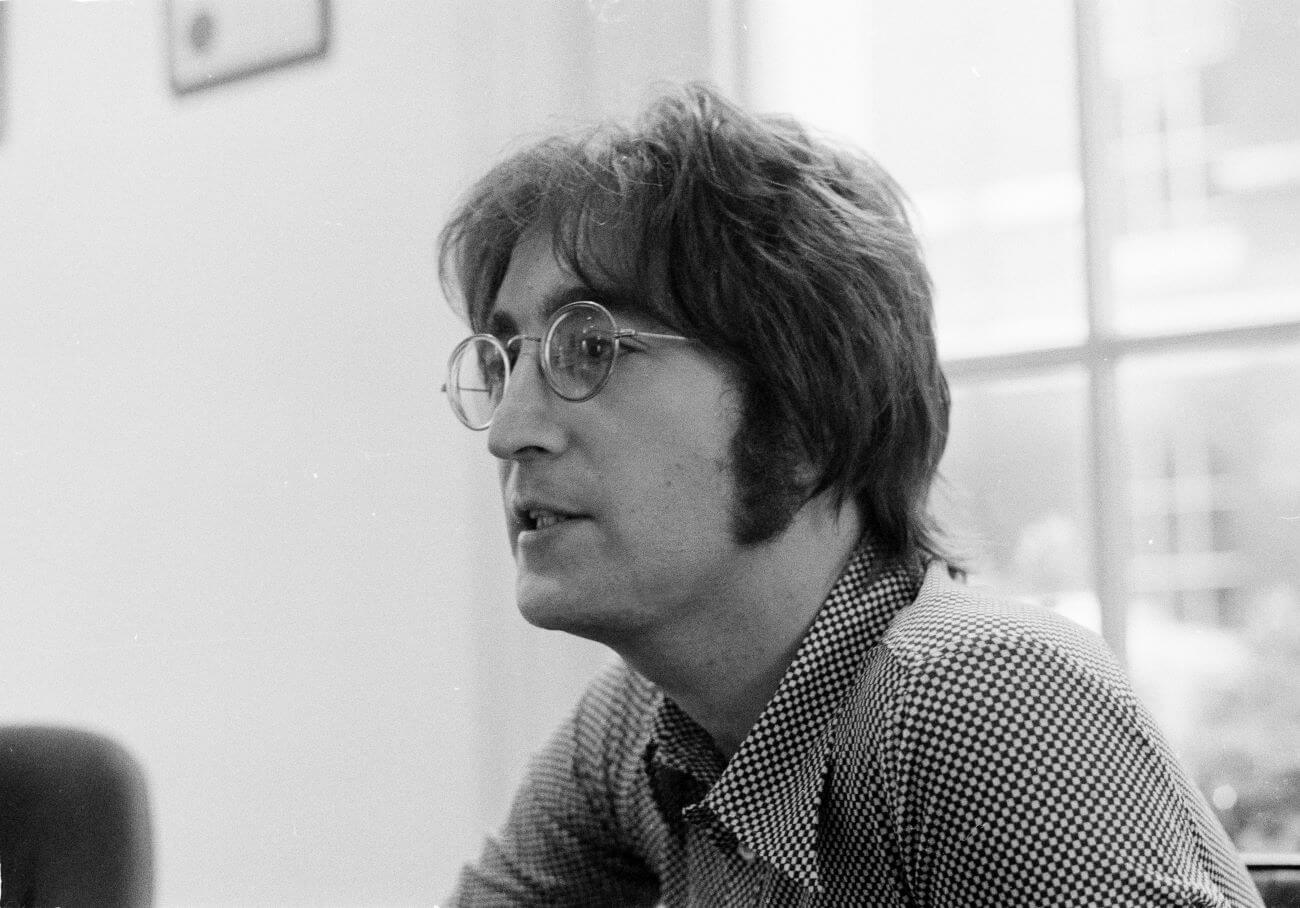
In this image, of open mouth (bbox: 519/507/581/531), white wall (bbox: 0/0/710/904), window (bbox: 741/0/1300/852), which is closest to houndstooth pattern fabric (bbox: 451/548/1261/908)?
open mouth (bbox: 519/507/581/531)

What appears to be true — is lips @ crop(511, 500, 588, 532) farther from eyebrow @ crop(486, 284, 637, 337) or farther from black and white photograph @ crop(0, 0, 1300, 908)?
eyebrow @ crop(486, 284, 637, 337)

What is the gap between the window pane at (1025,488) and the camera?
144 cm

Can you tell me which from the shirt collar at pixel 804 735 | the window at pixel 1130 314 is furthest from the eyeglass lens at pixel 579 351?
the window at pixel 1130 314

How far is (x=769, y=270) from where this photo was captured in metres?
1.12

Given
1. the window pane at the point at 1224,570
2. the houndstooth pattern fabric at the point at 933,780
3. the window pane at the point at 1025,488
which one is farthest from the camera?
the window pane at the point at 1025,488

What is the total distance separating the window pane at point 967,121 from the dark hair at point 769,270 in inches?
11.5

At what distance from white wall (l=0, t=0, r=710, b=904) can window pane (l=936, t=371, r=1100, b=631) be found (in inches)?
19.7

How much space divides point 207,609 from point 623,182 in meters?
0.71

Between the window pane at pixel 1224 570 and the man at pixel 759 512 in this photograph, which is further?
the window pane at pixel 1224 570

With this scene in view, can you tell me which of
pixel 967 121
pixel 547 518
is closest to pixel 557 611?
pixel 547 518

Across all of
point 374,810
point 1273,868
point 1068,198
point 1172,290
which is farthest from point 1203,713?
point 374,810

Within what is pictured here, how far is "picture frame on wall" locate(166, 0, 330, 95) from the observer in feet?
4.78

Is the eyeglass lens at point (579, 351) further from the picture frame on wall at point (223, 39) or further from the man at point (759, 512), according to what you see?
the picture frame on wall at point (223, 39)

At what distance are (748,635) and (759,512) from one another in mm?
102
